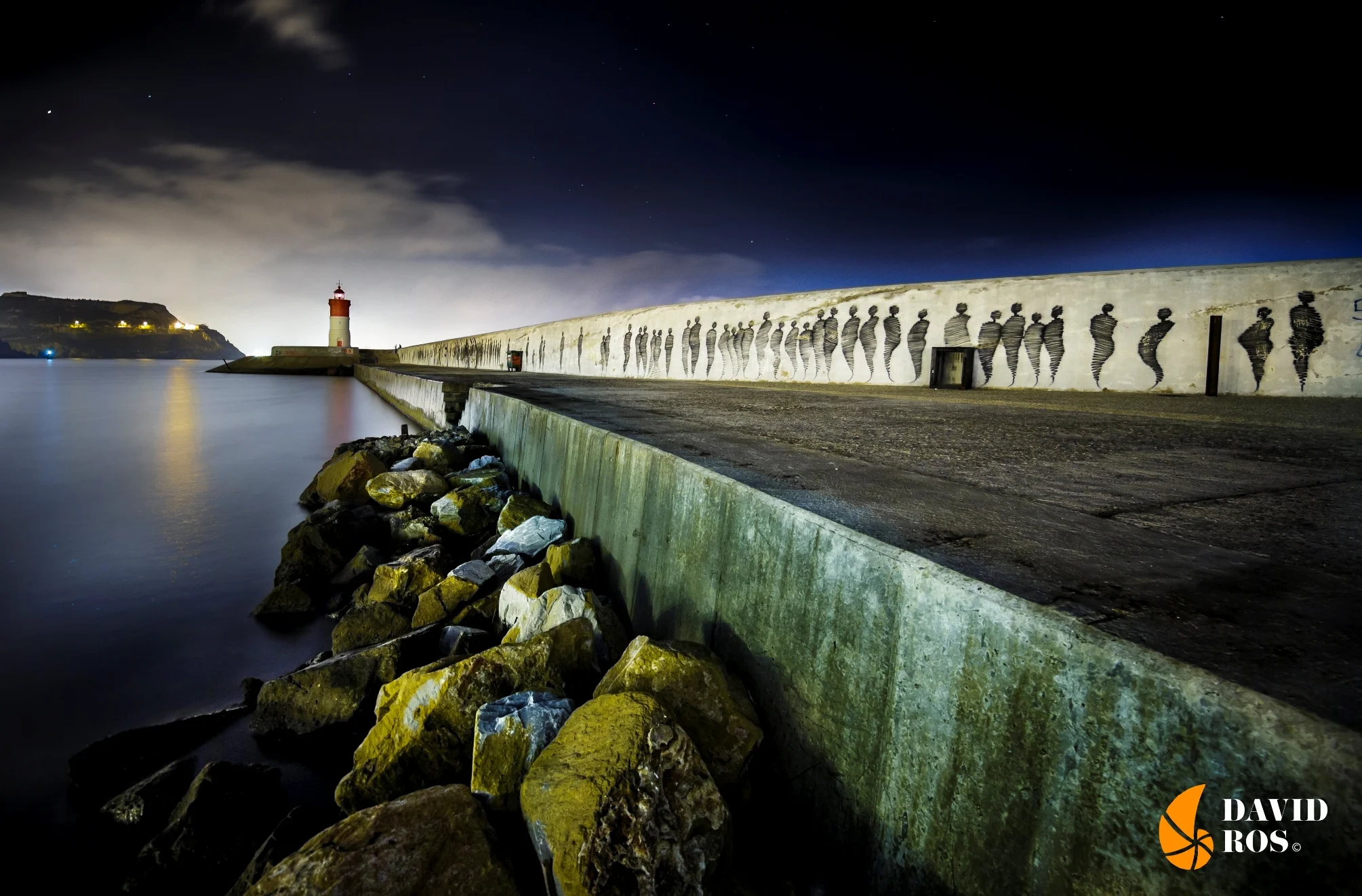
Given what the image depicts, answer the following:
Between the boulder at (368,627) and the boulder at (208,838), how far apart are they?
2.79 ft

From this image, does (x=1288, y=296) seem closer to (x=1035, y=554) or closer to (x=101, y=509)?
(x=1035, y=554)

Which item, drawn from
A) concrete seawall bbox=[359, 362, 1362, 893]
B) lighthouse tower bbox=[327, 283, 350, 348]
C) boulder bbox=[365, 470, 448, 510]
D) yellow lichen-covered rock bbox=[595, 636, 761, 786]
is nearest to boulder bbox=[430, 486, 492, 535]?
boulder bbox=[365, 470, 448, 510]

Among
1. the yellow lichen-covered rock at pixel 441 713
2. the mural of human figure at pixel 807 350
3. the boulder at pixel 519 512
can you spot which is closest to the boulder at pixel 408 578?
the boulder at pixel 519 512

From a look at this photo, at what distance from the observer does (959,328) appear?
8812mm

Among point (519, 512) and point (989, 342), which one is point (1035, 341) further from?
point (519, 512)

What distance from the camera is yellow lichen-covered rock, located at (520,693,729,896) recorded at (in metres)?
1.03

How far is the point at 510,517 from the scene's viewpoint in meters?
3.43

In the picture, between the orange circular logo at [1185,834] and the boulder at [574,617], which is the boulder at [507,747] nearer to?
the boulder at [574,617]

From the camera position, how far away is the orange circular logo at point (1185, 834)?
716mm

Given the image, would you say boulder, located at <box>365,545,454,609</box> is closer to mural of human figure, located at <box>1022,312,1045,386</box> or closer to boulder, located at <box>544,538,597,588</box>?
boulder, located at <box>544,538,597,588</box>

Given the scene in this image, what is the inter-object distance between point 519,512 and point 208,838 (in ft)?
6.42

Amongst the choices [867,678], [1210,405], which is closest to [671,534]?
[867,678]

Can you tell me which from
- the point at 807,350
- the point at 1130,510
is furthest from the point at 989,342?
the point at 1130,510

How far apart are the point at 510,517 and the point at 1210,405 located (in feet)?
20.1
